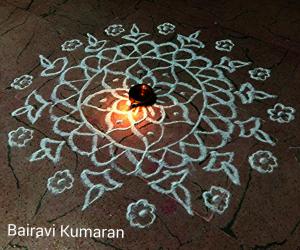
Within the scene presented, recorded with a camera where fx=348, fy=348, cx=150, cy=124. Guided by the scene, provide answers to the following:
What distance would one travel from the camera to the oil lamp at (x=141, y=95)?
3.46 feet

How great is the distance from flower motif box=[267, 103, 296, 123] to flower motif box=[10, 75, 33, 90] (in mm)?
784

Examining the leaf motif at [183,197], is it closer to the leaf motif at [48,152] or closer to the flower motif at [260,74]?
the leaf motif at [48,152]

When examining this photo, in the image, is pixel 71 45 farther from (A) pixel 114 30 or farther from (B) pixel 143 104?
(B) pixel 143 104

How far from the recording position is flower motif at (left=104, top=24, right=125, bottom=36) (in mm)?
1332

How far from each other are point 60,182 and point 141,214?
238 mm

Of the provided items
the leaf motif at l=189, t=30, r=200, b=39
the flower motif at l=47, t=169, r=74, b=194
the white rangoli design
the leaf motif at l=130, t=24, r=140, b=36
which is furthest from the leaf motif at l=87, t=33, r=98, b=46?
the flower motif at l=47, t=169, r=74, b=194

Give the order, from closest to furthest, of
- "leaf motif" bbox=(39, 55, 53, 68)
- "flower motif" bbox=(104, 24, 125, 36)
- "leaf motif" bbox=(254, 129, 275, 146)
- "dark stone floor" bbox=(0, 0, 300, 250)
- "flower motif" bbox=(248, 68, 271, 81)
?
1. "dark stone floor" bbox=(0, 0, 300, 250)
2. "leaf motif" bbox=(254, 129, 275, 146)
3. "flower motif" bbox=(248, 68, 271, 81)
4. "leaf motif" bbox=(39, 55, 53, 68)
5. "flower motif" bbox=(104, 24, 125, 36)

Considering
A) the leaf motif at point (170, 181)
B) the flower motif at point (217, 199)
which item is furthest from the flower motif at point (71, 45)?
the flower motif at point (217, 199)

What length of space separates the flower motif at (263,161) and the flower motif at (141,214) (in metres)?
0.29

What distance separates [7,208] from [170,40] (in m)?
0.79

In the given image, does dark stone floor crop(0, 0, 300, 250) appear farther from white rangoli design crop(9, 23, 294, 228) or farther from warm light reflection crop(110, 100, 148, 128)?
warm light reflection crop(110, 100, 148, 128)

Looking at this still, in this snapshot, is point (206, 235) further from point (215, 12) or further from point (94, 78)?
point (215, 12)

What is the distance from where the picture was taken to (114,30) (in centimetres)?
135

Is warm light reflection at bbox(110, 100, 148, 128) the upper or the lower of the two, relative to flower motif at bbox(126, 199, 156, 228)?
upper
